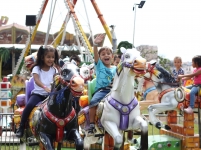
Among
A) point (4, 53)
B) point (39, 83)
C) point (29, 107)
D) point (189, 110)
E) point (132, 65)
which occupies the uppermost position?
Result: point (4, 53)

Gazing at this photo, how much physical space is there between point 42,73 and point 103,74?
97 cm

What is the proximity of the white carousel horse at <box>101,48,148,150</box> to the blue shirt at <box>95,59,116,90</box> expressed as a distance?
0.51 meters

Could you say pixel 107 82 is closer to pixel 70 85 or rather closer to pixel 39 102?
pixel 39 102

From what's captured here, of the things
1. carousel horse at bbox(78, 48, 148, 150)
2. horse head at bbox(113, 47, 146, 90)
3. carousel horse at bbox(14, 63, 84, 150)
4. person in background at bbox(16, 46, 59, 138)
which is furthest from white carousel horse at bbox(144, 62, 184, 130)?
carousel horse at bbox(14, 63, 84, 150)

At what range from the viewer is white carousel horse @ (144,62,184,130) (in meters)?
7.84

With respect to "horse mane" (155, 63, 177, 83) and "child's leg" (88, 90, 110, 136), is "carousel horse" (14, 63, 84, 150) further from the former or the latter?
"horse mane" (155, 63, 177, 83)

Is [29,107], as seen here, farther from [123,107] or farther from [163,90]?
[163,90]

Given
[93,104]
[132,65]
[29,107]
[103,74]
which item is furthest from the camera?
[93,104]

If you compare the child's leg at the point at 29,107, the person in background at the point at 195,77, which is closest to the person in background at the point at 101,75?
the child's leg at the point at 29,107

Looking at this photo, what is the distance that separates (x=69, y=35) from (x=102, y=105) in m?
35.6

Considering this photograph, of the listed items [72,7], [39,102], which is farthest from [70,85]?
[72,7]

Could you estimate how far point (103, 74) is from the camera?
18.3ft

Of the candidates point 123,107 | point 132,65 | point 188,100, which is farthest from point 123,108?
point 188,100

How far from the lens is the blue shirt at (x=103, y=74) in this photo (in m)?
5.55
